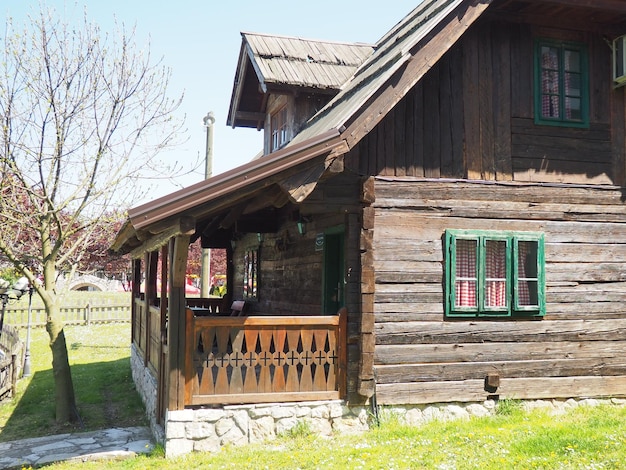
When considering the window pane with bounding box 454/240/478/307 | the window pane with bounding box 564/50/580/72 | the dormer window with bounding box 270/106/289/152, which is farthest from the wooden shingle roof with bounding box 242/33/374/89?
the window pane with bounding box 454/240/478/307

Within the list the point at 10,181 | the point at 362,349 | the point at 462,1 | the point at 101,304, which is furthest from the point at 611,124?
the point at 101,304

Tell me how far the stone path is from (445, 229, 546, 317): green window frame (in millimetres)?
4702

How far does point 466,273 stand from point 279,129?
5.79 meters

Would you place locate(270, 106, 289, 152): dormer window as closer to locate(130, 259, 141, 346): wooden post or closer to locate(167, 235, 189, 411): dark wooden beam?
locate(130, 259, 141, 346): wooden post

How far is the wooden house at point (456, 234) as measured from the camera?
8.62 metres

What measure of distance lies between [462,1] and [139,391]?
9188mm

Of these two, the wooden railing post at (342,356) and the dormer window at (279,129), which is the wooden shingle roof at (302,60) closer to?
the dormer window at (279,129)

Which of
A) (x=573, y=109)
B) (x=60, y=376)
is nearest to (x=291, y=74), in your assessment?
(x=573, y=109)

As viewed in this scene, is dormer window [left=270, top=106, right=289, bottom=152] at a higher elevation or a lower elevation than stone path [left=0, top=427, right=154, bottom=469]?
higher

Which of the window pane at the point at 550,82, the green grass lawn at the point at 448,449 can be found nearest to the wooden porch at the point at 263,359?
the green grass lawn at the point at 448,449

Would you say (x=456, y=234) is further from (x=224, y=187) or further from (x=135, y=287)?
(x=135, y=287)

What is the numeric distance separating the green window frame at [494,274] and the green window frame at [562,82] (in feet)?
6.14

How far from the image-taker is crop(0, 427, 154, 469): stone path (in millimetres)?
8422

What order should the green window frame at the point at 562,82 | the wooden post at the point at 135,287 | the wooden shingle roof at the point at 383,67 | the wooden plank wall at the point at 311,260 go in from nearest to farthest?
1. the wooden shingle roof at the point at 383,67
2. the wooden plank wall at the point at 311,260
3. the green window frame at the point at 562,82
4. the wooden post at the point at 135,287
